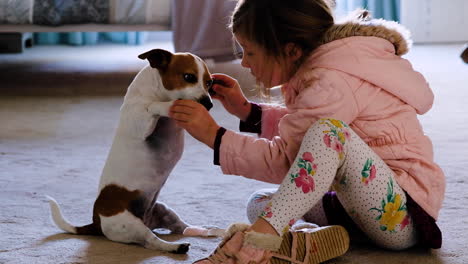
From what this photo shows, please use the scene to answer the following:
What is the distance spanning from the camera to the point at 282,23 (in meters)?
1.15

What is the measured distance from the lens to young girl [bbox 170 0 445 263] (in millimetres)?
1087

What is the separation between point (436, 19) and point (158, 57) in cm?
370

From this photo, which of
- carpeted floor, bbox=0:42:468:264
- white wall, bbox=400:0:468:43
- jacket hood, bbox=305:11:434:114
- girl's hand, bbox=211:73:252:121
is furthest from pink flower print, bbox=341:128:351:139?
white wall, bbox=400:0:468:43

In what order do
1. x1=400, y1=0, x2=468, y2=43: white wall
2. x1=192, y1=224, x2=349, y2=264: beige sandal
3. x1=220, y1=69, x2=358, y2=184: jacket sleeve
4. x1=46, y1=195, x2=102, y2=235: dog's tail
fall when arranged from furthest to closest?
1. x1=400, y1=0, x2=468, y2=43: white wall
2. x1=46, y1=195, x2=102, y2=235: dog's tail
3. x1=220, y1=69, x2=358, y2=184: jacket sleeve
4. x1=192, y1=224, x2=349, y2=264: beige sandal

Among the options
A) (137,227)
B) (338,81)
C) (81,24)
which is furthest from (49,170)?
(81,24)

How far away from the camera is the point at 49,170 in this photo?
173cm

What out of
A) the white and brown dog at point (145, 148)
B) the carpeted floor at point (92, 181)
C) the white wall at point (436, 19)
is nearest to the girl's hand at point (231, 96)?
the white and brown dog at point (145, 148)

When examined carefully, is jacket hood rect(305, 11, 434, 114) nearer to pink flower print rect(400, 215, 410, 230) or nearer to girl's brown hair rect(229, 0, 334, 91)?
girl's brown hair rect(229, 0, 334, 91)

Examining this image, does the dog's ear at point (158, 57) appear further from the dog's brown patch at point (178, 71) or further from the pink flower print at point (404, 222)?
the pink flower print at point (404, 222)

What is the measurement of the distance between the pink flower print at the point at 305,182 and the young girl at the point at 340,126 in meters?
0.01

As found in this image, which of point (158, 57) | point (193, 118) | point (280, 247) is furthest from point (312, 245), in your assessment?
point (158, 57)

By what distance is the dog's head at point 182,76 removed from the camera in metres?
1.17

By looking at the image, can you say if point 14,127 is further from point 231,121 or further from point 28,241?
point 28,241

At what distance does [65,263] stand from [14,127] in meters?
1.26
